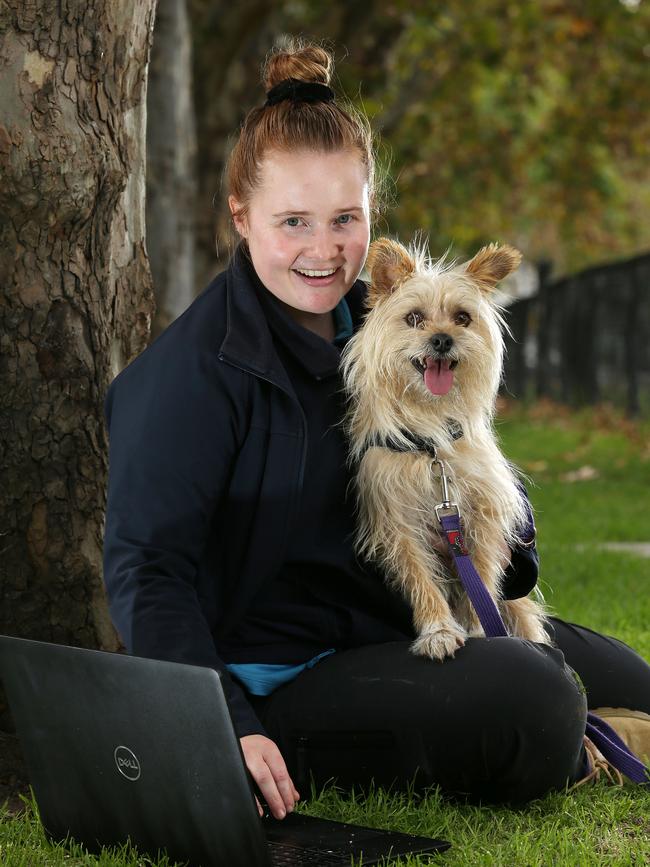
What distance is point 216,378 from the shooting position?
3455 millimetres

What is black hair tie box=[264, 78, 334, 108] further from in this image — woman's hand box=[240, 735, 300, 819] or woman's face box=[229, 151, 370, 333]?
woman's hand box=[240, 735, 300, 819]

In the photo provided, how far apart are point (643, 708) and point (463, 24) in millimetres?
15140

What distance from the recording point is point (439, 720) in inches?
138

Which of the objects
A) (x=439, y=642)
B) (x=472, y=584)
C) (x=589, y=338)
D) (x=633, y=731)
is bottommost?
(x=589, y=338)

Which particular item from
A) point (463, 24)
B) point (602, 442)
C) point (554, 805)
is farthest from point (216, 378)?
point (463, 24)

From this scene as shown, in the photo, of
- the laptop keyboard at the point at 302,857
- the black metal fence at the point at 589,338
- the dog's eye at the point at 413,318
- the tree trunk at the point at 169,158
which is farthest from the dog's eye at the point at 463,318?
the black metal fence at the point at 589,338

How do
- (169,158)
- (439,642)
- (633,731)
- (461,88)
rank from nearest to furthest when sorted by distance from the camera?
(439,642), (633,731), (169,158), (461,88)

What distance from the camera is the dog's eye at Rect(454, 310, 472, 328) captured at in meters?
3.76

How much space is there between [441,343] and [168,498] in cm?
92

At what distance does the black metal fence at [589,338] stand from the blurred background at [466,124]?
41 millimetres

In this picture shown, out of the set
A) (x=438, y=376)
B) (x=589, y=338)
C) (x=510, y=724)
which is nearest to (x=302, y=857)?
(x=510, y=724)

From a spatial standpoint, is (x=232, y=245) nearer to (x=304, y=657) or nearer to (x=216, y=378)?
(x=216, y=378)

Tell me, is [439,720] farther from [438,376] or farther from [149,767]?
[438,376]

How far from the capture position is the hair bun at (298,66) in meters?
3.78
